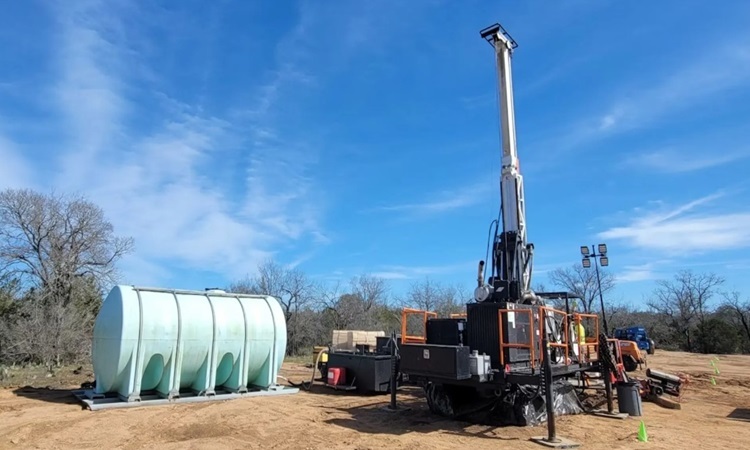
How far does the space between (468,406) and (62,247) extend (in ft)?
86.5

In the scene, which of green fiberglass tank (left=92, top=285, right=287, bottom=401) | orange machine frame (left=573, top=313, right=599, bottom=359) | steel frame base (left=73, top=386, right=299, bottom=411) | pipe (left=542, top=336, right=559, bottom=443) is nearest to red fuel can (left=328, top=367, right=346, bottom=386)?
steel frame base (left=73, top=386, right=299, bottom=411)

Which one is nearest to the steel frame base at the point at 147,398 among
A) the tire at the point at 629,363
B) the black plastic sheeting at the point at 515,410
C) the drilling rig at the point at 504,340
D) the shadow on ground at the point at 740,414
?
the drilling rig at the point at 504,340

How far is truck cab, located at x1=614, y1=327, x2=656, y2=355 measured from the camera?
3422cm

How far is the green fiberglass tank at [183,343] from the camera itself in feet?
40.7

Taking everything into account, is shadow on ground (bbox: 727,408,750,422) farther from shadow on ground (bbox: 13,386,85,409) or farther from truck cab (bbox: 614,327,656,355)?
truck cab (bbox: 614,327,656,355)

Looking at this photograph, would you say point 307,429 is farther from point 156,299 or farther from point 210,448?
point 156,299

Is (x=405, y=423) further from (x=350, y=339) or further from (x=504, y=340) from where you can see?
(x=350, y=339)

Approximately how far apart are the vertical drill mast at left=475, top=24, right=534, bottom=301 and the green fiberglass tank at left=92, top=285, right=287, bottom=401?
683 cm

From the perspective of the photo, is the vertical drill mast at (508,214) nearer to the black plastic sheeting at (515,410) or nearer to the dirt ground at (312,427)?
the black plastic sheeting at (515,410)

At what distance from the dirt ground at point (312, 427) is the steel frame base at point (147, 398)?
11.1 inches

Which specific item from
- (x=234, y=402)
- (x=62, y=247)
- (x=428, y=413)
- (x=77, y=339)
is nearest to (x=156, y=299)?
(x=234, y=402)

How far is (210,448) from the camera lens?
8445 millimetres

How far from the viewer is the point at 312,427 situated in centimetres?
1009

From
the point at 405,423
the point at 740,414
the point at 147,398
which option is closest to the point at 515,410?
the point at 405,423
